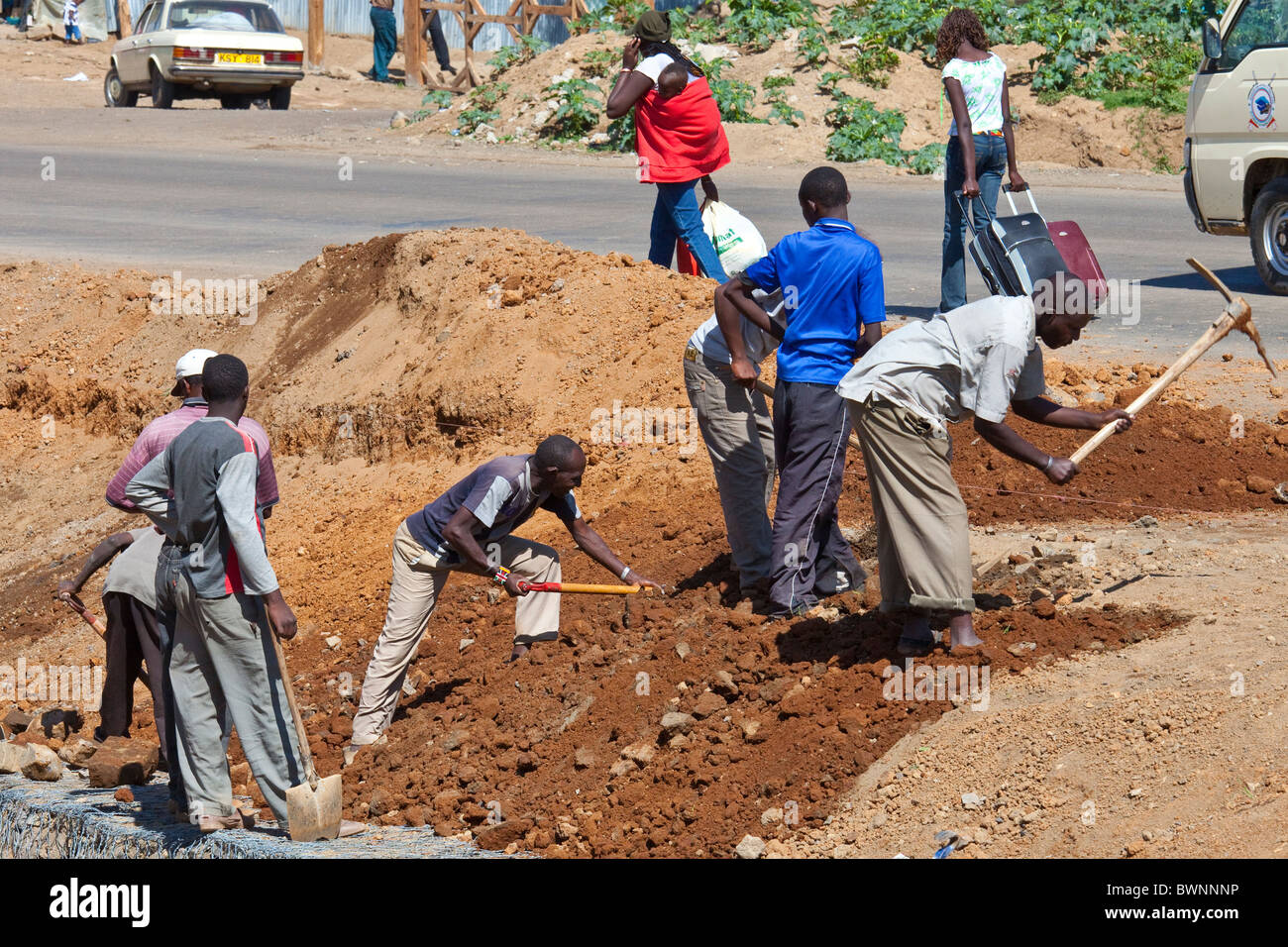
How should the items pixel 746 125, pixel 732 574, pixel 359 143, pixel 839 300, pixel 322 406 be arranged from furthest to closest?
pixel 359 143 → pixel 746 125 → pixel 322 406 → pixel 732 574 → pixel 839 300

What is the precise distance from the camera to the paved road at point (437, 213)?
13297mm

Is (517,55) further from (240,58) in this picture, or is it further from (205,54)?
(205,54)

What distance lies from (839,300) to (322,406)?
5.96 metres

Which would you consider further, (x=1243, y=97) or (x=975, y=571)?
(x=1243, y=97)

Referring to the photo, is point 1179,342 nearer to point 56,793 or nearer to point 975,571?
point 975,571

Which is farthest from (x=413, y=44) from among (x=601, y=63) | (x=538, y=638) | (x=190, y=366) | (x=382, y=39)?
(x=538, y=638)

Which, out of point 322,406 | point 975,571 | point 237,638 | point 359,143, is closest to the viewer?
point 237,638

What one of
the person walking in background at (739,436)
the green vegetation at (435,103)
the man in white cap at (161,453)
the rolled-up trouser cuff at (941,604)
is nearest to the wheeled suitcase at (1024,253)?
the person walking in background at (739,436)

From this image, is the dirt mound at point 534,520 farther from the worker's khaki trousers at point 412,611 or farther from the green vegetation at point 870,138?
the green vegetation at point 870,138

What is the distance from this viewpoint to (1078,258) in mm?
5781

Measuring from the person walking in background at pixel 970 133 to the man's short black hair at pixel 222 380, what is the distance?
5.17 m

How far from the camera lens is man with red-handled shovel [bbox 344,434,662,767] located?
21.4 feet

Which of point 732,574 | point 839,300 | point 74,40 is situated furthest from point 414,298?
point 74,40

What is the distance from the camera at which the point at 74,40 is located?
3388 centimetres
